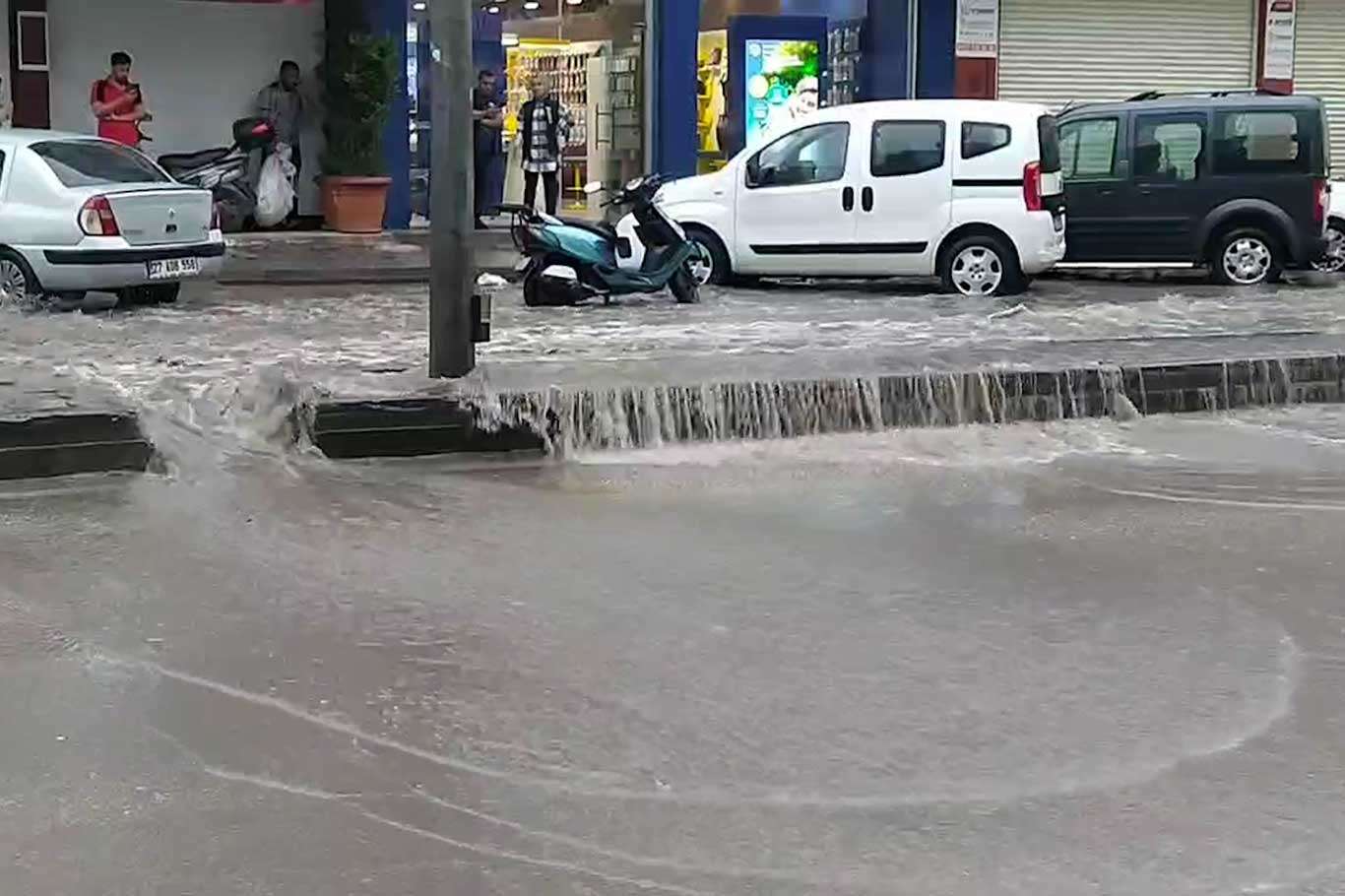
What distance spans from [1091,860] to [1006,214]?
38.3ft

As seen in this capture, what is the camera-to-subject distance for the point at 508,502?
803cm

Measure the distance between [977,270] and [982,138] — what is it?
1.11 meters

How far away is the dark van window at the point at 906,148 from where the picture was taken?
606 inches

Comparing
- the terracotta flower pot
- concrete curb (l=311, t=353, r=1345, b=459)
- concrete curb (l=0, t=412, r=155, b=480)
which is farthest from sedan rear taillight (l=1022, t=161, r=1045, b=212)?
concrete curb (l=0, t=412, r=155, b=480)

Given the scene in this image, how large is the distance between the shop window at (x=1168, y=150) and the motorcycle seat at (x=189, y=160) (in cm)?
1004

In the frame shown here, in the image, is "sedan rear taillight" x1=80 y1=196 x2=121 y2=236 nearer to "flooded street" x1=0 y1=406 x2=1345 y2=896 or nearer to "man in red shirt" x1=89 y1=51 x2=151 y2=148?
"flooded street" x1=0 y1=406 x2=1345 y2=896

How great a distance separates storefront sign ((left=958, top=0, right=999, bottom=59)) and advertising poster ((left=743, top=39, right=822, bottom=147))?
6.59ft

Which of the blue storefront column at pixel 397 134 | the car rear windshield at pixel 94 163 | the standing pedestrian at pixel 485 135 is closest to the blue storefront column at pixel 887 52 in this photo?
the standing pedestrian at pixel 485 135

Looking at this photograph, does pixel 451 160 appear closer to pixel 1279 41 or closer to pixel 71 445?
pixel 71 445

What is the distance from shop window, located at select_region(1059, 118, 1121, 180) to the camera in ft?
54.7

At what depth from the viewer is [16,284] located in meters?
13.5

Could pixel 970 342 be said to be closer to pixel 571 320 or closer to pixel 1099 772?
pixel 571 320

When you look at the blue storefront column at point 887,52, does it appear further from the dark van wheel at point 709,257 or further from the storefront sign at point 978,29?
the dark van wheel at point 709,257

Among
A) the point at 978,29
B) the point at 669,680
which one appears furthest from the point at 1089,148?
the point at 669,680
